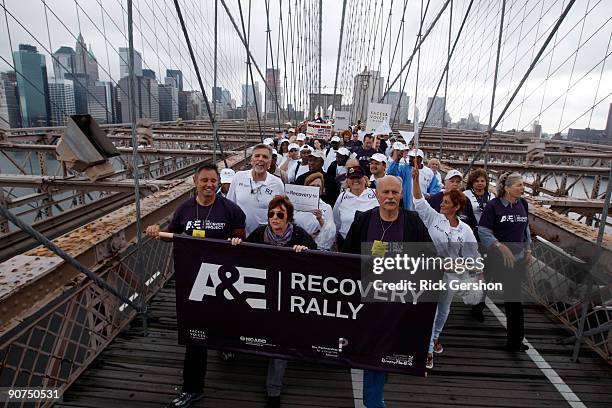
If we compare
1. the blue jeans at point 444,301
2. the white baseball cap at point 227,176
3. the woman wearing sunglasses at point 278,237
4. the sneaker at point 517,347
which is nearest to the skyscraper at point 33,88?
the white baseball cap at point 227,176

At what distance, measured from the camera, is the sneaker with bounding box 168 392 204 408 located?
2.79 meters

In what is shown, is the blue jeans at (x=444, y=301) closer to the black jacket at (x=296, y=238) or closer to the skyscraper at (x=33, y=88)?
the black jacket at (x=296, y=238)

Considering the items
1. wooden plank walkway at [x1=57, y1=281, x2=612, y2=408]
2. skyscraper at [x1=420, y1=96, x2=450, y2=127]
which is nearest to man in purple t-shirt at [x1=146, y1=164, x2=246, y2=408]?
wooden plank walkway at [x1=57, y1=281, x2=612, y2=408]

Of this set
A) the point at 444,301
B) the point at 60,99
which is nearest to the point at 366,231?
the point at 444,301

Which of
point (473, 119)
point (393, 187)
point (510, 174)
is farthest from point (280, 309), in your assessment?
point (473, 119)

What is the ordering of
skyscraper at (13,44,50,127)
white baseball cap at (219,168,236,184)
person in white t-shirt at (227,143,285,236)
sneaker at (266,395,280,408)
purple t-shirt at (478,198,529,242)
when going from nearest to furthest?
sneaker at (266,395,280,408) < purple t-shirt at (478,198,529,242) < person in white t-shirt at (227,143,285,236) < white baseball cap at (219,168,236,184) < skyscraper at (13,44,50,127)

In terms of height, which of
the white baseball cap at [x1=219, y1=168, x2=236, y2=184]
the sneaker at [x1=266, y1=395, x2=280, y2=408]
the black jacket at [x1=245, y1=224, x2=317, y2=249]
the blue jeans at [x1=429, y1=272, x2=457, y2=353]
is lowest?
the sneaker at [x1=266, y1=395, x2=280, y2=408]

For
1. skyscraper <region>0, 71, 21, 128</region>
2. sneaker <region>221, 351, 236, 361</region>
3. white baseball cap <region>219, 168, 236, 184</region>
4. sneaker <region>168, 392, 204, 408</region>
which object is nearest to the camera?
sneaker <region>168, 392, 204, 408</region>

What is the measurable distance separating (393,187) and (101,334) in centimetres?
280

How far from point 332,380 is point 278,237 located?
1.31 m

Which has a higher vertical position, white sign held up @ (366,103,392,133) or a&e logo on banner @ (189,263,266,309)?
white sign held up @ (366,103,392,133)

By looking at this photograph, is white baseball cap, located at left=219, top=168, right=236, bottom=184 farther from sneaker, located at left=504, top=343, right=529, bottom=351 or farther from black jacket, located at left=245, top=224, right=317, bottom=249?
sneaker, located at left=504, top=343, right=529, bottom=351

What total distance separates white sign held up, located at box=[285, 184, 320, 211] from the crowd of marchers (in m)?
0.06

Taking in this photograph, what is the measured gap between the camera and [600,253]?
3.14 metres
